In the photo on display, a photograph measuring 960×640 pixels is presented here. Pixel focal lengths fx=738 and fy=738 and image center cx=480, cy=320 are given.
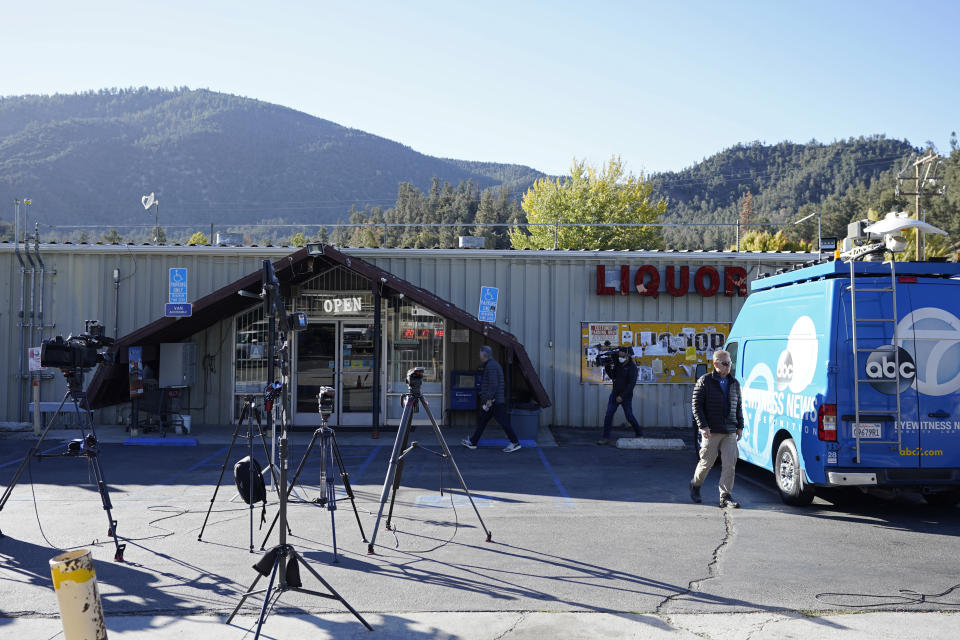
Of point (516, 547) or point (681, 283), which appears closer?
point (516, 547)

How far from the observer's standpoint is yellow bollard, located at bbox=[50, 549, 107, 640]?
3959 mm

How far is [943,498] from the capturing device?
29.1ft

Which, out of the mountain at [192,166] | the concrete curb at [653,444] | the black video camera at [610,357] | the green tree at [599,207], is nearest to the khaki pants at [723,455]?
the concrete curb at [653,444]

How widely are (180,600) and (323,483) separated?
2.76 m

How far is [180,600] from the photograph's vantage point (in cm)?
557

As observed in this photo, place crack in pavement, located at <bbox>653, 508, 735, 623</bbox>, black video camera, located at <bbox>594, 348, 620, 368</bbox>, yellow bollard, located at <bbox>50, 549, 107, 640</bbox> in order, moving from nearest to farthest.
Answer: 1. yellow bollard, located at <bbox>50, 549, 107, 640</bbox>
2. crack in pavement, located at <bbox>653, 508, 735, 623</bbox>
3. black video camera, located at <bbox>594, 348, 620, 368</bbox>

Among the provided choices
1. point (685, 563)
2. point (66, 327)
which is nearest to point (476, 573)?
point (685, 563)

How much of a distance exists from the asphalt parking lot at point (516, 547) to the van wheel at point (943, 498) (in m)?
0.12

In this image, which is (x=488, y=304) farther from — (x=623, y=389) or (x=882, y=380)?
(x=882, y=380)

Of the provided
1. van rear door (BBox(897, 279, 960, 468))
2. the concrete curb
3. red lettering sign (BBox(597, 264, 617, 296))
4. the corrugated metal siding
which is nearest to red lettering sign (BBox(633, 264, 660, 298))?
the corrugated metal siding

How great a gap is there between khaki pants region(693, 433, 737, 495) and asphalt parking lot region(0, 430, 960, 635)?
1.20 ft

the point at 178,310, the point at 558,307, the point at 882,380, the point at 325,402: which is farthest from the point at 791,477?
the point at 178,310

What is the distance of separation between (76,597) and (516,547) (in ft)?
13.4

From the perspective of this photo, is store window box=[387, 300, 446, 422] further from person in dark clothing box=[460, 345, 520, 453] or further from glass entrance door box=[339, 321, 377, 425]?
person in dark clothing box=[460, 345, 520, 453]
